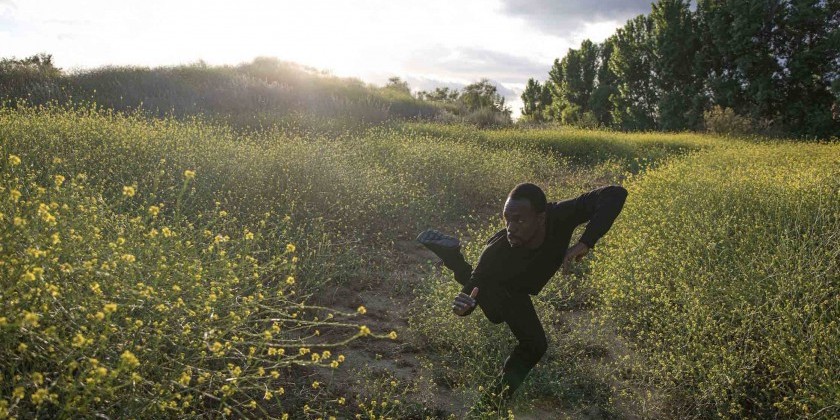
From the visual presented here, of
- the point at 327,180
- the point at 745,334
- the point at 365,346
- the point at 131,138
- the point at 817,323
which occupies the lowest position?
the point at 365,346

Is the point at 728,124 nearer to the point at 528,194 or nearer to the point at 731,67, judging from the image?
the point at 731,67

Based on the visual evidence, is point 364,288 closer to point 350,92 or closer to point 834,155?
point 834,155

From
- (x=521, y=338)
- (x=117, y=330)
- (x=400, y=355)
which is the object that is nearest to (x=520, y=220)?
(x=521, y=338)

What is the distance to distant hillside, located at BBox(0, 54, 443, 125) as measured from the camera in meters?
14.4

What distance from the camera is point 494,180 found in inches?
403

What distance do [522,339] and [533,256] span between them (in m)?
0.57

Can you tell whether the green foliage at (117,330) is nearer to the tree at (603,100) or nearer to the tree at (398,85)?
the tree at (398,85)

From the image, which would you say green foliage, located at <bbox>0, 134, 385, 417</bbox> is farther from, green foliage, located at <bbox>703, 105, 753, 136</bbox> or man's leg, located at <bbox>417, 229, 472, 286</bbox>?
green foliage, located at <bbox>703, 105, 753, 136</bbox>

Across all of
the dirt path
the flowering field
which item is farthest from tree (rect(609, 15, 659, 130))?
the dirt path

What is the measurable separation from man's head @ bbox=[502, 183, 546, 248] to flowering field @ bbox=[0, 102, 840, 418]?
3.43 ft

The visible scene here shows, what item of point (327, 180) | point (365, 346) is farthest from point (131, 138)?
point (365, 346)

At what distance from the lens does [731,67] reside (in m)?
27.7

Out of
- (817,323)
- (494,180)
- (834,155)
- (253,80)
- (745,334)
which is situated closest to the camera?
(817,323)

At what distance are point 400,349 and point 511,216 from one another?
6.46ft
